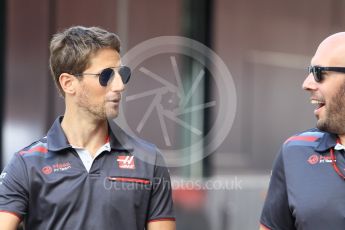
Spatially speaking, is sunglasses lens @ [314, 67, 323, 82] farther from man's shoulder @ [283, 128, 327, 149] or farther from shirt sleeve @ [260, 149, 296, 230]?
shirt sleeve @ [260, 149, 296, 230]

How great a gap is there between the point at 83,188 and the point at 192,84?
3.58 metres

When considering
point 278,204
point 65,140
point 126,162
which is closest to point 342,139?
point 278,204

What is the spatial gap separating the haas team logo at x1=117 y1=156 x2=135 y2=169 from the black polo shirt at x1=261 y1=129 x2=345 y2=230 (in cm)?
59

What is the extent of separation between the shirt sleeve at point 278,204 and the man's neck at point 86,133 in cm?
→ 75

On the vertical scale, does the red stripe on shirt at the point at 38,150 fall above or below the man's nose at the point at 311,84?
below

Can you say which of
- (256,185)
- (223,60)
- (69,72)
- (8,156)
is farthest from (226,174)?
(69,72)

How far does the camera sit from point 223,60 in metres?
8.09

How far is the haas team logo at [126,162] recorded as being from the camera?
3400 mm

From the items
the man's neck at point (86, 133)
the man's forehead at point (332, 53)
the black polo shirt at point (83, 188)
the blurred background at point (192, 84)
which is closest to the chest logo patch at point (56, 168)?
the black polo shirt at point (83, 188)

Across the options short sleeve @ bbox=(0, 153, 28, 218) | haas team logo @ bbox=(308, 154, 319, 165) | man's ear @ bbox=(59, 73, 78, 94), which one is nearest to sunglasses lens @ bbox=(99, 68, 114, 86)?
man's ear @ bbox=(59, 73, 78, 94)

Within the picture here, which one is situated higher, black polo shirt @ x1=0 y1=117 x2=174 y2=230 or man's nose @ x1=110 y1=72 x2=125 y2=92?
man's nose @ x1=110 y1=72 x2=125 y2=92

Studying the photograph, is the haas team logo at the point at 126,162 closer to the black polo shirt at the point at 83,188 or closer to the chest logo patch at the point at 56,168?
the black polo shirt at the point at 83,188

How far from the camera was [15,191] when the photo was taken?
3.28 m

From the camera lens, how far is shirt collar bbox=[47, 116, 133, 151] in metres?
3.40
